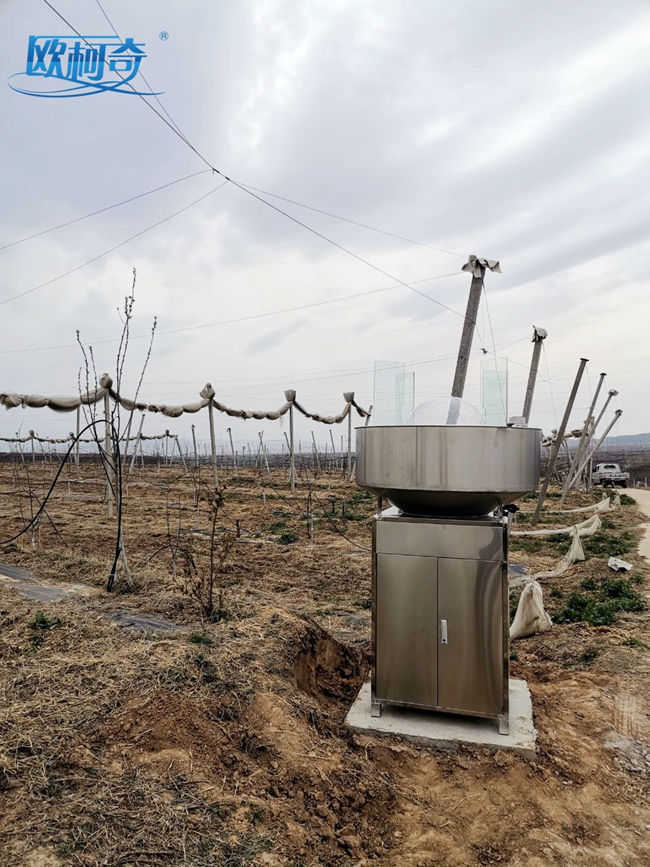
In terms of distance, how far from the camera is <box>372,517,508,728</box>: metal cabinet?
324 cm

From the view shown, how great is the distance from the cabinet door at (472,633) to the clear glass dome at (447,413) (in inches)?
33.6

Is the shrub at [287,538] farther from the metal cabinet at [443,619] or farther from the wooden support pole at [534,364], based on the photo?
the metal cabinet at [443,619]

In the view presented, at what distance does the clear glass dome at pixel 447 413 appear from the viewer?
3.41 meters

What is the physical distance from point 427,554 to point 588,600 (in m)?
3.78

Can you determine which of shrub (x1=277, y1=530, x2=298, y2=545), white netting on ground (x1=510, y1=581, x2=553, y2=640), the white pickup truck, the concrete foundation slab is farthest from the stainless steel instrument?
the white pickup truck

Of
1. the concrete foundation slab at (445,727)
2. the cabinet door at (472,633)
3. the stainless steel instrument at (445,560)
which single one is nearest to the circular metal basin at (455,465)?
the stainless steel instrument at (445,560)

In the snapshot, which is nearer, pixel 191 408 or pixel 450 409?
pixel 450 409

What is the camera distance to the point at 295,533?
34.0 feet

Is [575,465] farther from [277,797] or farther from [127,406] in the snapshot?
[277,797]

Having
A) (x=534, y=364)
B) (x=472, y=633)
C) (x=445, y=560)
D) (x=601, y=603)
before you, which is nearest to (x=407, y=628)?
(x=472, y=633)

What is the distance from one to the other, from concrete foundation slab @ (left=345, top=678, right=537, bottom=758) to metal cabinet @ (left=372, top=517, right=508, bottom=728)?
131mm

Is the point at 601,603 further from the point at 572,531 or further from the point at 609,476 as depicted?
the point at 609,476

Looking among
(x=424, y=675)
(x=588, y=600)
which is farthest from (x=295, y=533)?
(x=424, y=675)

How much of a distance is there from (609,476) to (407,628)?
26.0 m
